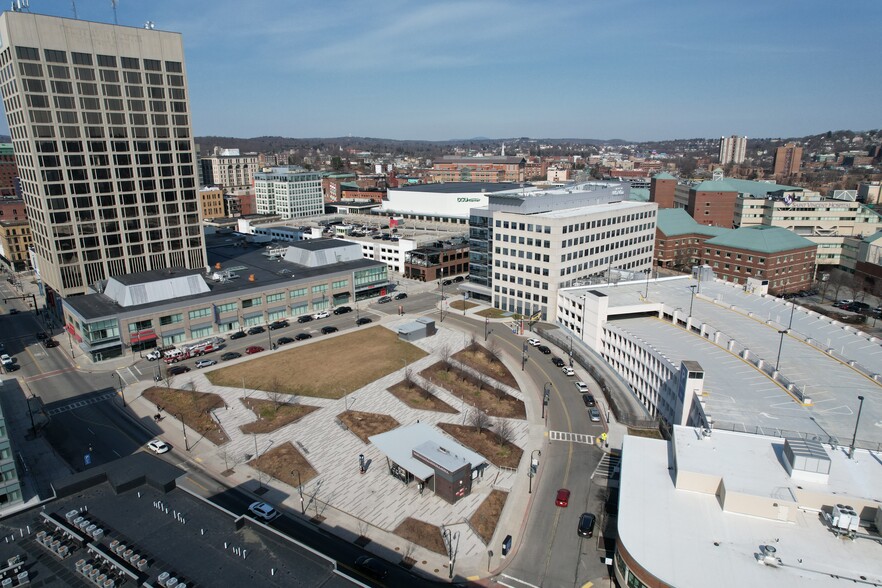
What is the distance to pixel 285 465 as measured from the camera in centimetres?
5341

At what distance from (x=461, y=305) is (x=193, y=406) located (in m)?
55.6

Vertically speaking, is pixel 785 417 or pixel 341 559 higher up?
pixel 785 417

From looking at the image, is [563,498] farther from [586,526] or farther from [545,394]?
[545,394]

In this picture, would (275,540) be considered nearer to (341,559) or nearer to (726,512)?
→ (341,559)

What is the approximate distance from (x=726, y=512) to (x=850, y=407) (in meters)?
22.9

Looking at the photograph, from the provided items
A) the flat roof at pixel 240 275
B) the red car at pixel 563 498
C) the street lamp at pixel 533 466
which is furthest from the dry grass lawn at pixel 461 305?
the red car at pixel 563 498

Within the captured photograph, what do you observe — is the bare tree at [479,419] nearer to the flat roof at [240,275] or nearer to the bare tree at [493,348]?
the bare tree at [493,348]

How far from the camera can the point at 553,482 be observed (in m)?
50.5

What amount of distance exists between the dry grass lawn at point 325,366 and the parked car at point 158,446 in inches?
589

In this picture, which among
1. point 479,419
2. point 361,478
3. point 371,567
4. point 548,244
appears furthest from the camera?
point 548,244

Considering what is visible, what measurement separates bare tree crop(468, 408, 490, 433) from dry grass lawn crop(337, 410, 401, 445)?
28.8ft

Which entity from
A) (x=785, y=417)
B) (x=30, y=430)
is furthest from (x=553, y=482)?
(x=30, y=430)

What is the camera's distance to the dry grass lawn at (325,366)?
7112cm

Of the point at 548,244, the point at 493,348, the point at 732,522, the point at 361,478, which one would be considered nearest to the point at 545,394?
the point at 493,348
